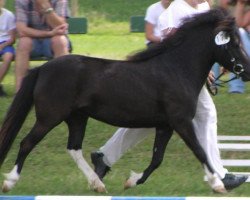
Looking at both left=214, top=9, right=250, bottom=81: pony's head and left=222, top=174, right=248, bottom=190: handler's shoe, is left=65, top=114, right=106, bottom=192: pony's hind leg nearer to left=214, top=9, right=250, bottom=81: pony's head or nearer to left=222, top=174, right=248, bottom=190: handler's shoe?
left=222, top=174, right=248, bottom=190: handler's shoe

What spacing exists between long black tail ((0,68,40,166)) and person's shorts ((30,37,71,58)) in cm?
363

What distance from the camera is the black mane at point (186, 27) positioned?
757cm

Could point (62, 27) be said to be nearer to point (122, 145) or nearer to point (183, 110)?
point (122, 145)

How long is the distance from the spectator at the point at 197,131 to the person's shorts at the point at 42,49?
347 centimetres

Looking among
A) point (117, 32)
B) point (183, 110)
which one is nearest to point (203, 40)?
point (183, 110)

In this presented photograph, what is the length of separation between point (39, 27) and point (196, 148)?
3.99 m

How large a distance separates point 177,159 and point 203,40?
212 cm

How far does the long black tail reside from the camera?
7617 mm

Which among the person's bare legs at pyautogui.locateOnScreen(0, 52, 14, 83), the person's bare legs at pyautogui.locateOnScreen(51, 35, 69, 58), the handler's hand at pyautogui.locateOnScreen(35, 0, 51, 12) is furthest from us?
the person's bare legs at pyautogui.locateOnScreen(0, 52, 14, 83)

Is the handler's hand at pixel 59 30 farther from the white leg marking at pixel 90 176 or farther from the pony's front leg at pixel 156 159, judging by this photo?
the pony's front leg at pixel 156 159

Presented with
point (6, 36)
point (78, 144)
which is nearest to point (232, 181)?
point (78, 144)

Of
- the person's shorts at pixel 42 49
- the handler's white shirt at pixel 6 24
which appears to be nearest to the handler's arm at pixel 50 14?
the person's shorts at pixel 42 49

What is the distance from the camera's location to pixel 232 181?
305 inches

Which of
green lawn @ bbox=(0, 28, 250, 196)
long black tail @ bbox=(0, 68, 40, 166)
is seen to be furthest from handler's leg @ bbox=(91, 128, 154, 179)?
long black tail @ bbox=(0, 68, 40, 166)
